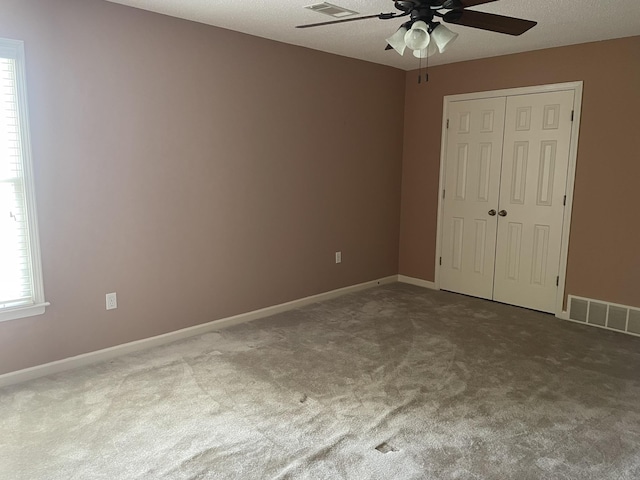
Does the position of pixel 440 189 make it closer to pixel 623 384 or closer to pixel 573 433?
pixel 623 384

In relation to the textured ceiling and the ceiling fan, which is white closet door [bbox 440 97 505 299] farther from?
the ceiling fan

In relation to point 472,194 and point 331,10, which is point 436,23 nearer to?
point 331,10

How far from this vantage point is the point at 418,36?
2.44 m

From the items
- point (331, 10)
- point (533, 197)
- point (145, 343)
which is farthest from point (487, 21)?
point (145, 343)

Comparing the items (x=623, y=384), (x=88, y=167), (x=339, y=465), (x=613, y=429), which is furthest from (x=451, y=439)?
(x=88, y=167)

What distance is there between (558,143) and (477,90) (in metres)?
0.96

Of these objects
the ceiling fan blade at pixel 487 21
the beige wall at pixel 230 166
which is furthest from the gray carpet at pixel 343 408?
the ceiling fan blade at pixel 487 21

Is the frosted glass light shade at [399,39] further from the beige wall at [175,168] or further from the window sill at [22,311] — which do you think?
the window sill at [22,311]

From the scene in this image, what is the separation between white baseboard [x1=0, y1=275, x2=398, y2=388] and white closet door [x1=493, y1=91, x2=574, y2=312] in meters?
1.71

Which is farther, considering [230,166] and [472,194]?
[472,194]

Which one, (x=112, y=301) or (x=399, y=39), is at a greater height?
(x=399, y=39)

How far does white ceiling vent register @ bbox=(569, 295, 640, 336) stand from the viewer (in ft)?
13.5

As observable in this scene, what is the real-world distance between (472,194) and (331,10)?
2.52 metres

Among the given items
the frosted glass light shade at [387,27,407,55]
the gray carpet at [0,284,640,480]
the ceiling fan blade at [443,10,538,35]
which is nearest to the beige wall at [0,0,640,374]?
the gray carpet at [0,284,640,480]
